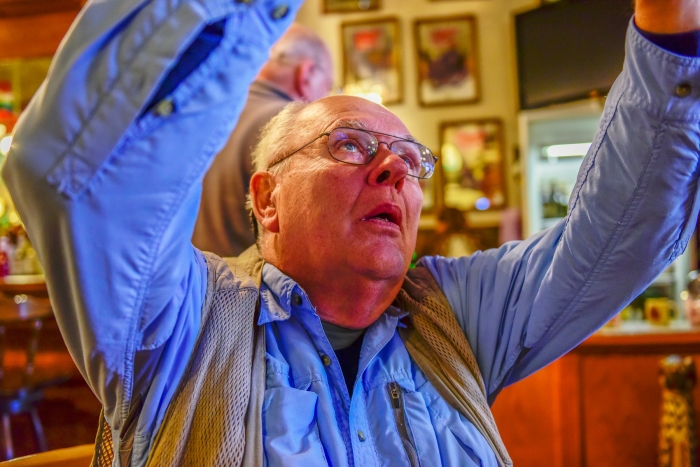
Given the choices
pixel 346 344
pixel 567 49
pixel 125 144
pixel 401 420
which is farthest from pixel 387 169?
pixel 567 49

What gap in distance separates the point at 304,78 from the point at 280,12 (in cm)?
141

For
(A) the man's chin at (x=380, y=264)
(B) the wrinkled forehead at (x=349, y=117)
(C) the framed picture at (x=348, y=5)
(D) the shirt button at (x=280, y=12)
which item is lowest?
(A) the man's chin at (x=380, y=264)

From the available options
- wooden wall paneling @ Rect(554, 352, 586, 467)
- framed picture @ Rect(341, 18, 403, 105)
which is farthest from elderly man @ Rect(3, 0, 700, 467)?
framed picture @ Rect(341, 18, 403, 105)

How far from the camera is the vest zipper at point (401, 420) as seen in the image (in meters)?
0.99

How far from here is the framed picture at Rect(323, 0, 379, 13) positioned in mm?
4859

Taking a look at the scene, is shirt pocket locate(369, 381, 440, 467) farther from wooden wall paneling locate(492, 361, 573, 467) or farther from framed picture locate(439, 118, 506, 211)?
framed picture locate(439, 118, 506, 211)

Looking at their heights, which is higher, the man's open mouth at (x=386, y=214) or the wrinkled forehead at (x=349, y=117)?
the wrinkled forehead at (x=349, y=117)

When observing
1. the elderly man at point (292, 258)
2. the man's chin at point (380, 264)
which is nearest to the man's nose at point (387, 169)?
the elderly man at point (292, 258)

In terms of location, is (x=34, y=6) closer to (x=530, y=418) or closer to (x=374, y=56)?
(x=374, y=56)

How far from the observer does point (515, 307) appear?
45.8 inches

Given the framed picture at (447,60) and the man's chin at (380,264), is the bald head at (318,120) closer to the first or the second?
the man's chin at (380,264)

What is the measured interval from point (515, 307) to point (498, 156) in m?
3.71

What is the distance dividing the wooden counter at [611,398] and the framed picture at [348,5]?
11.0ft

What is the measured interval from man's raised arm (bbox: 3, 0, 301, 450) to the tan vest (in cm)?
18
